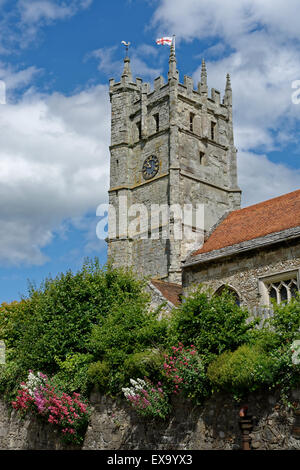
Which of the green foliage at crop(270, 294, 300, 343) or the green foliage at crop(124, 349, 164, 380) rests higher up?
the green foliage at crop(270, 294, 300, 343)

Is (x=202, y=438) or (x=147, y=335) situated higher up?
(x=147, y=335)

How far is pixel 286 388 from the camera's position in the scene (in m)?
9.89

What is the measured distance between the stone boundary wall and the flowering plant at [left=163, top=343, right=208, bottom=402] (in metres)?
0.32

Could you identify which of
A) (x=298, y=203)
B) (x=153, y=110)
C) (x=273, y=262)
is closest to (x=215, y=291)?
(x=273, y=262)

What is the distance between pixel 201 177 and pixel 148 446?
34239mm

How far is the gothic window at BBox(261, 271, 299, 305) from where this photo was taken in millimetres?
18719

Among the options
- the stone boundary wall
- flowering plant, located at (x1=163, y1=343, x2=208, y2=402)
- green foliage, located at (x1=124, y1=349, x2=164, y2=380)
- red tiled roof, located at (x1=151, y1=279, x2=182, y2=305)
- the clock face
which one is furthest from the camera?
the clock face

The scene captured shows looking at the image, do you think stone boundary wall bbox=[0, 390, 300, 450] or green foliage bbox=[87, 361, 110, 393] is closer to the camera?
stone boundary wall bbox=[0, 390, 300, 450]

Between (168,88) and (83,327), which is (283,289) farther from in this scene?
(168,88)

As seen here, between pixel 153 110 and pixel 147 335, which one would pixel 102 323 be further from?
pixel 153 110

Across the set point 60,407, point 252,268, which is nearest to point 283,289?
point 252,268

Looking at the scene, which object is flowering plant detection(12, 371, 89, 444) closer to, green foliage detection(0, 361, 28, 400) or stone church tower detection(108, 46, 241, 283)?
green foliage detection(0, 361, 28, 400)

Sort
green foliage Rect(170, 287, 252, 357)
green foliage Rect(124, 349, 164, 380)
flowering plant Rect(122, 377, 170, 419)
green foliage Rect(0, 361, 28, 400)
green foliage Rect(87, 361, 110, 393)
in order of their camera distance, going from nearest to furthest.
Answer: flowering plant Rect(122, 377, 170, 419) → green foliage Rect(170, 287, 252, 357) → green foliage Rect(124, 349, 164, 380) → green foliage Rect(87, 361, 110, 393) → green foliage Rect(0, 361, 28, 400)

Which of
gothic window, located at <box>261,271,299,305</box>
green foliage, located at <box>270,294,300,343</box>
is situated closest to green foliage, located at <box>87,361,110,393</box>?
green foliage, located at <box>270,294,300,343</box>
